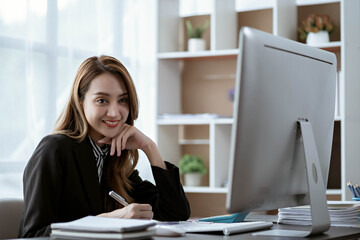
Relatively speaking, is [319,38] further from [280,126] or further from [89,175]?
[280,126]

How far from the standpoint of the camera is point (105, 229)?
49.8 inches

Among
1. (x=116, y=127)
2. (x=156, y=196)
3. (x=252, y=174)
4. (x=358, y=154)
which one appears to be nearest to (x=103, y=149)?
(x=116, y=127)

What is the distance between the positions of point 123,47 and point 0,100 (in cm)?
118

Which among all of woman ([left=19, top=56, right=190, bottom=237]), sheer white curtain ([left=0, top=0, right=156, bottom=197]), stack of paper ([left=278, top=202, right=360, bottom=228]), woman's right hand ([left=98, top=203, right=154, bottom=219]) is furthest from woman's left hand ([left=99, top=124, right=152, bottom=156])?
sheer white curtain ([left=0, top=0, right=156, bottom=197])

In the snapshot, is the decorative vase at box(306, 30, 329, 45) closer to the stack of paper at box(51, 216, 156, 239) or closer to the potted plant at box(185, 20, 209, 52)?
the potted plant at box(185, 20, 209, 52)

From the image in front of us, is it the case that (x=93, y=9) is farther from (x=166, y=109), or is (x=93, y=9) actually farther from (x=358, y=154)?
(x=358, y=154)

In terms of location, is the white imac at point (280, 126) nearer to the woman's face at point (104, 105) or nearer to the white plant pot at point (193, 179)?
the woman's face at point (104, 105)

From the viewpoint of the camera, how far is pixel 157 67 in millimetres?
4199

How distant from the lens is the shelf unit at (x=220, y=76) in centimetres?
366

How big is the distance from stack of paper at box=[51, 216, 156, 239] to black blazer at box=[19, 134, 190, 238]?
382mm

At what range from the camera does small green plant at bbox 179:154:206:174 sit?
4.12 m

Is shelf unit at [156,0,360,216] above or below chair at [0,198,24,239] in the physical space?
above

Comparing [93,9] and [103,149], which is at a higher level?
[93,9]

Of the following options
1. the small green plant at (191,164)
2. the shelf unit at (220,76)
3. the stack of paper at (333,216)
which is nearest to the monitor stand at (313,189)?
the stack of paper at (333,216)
